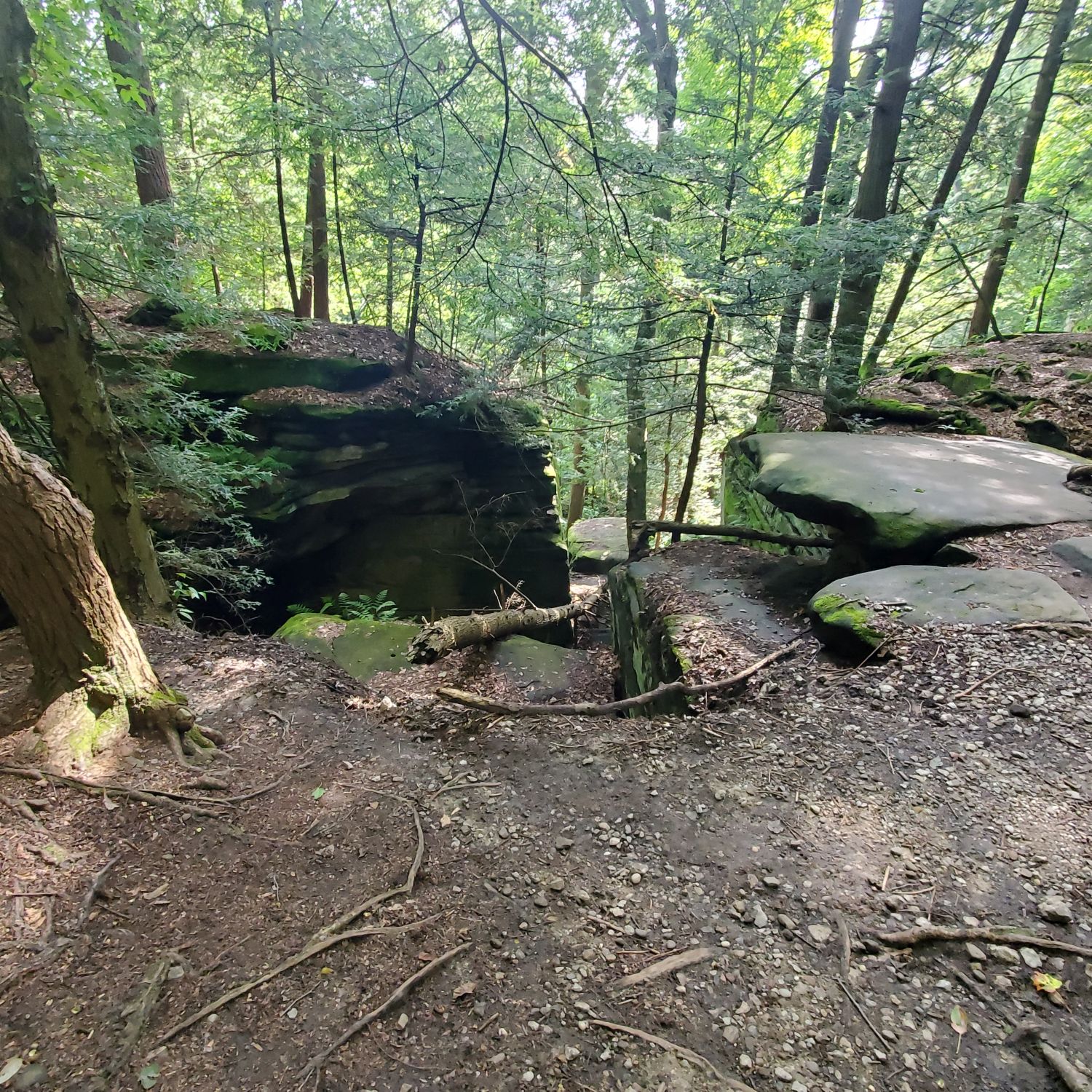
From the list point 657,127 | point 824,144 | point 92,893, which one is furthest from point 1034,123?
point 92,893

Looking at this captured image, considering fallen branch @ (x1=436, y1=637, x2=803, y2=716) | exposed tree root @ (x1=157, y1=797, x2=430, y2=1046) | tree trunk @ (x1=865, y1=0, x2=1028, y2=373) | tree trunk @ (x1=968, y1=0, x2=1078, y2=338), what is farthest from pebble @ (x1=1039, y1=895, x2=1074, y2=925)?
tree trunk @ (x1=968, y1=0, x2=1078, y2=338)

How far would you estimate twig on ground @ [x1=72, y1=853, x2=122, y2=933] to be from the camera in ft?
6.22

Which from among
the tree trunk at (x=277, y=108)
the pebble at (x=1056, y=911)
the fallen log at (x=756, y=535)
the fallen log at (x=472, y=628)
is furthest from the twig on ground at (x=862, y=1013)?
the tree trunk at (x=277, y=108)

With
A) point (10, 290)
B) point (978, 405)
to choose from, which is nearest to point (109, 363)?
point (10, 290)

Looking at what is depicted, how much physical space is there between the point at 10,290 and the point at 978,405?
34.6ft

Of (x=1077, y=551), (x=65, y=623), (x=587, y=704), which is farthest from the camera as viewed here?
(x=1077, y=551)

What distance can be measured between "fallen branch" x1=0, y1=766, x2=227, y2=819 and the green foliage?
548 cm

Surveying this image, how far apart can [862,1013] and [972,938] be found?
1.63 feet

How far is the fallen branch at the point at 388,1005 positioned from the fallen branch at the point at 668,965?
0.57 meters

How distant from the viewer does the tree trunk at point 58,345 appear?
3.41 m

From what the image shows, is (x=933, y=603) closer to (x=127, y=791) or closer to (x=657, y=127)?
(x=127, y=791)

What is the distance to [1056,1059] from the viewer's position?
141cm

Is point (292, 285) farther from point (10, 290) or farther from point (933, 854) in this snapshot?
point (933, 854)

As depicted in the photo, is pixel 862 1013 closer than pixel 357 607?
Yes
